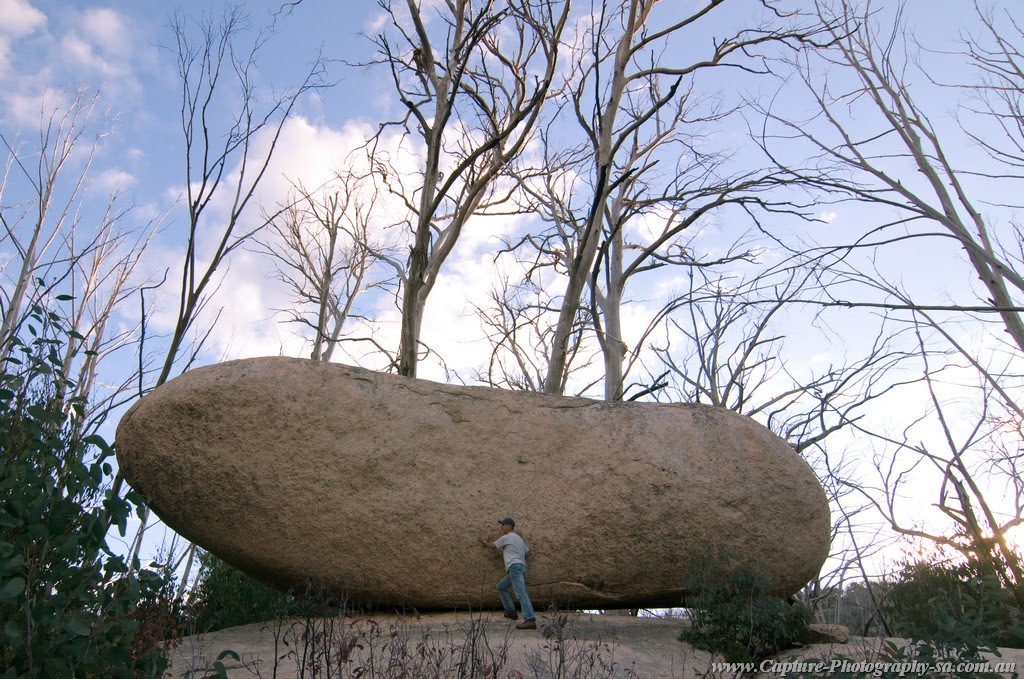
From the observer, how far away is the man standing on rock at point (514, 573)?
6676 millimetres

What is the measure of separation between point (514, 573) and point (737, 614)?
6.58 ft

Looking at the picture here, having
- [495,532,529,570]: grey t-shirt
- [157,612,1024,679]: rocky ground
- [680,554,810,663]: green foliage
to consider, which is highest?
[495,532,529,570]: grey t-shirt

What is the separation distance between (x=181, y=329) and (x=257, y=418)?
3.20 metres

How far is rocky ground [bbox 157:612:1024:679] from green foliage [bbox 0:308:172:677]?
2.06 metres

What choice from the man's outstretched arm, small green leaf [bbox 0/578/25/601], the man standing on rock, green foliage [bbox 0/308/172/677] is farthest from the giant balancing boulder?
small green leaf [bbox 0/578/25/601]

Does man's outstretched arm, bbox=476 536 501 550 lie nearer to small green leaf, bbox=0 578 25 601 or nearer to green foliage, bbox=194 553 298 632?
green foliage, bbox=194 553 298 632

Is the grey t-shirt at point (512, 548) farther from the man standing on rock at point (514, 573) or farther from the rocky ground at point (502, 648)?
the rocky ground at point (502, 648)

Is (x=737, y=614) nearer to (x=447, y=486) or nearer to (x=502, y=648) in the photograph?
(x=502, y=648)

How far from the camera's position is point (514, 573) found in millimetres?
6719

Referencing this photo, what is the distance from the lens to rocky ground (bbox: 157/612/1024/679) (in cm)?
553

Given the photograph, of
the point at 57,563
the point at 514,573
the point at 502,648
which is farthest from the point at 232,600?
the point at 57,563

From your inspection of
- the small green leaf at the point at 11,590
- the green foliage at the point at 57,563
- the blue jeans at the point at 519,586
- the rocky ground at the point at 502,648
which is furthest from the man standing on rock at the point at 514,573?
the small green leaf at the point at 11,590

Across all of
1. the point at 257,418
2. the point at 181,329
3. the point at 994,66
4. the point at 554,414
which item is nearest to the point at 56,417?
the point at 181,329

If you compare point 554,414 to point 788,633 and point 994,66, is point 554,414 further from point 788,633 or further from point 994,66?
point 994,66
